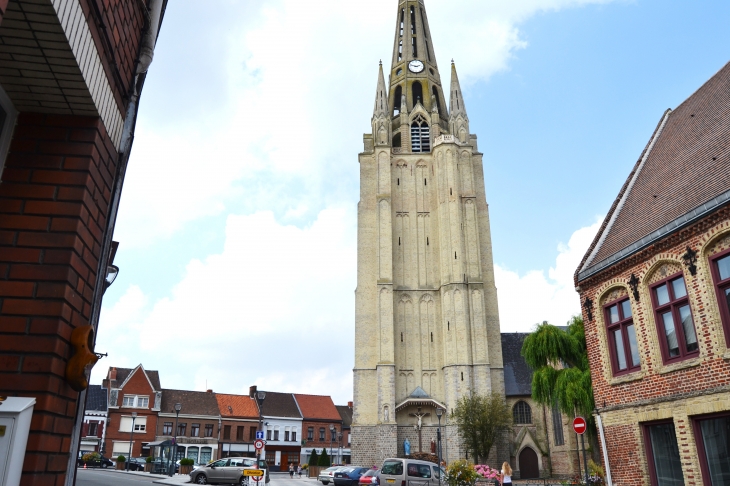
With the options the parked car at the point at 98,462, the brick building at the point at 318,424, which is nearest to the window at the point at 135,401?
the parked car at the point at 98,462

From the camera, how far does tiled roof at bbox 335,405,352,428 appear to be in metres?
75.2

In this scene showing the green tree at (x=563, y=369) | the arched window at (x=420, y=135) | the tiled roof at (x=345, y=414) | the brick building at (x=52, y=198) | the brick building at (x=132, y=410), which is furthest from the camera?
the tiled roof at (x=345, y=414)

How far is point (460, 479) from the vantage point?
63.4ft

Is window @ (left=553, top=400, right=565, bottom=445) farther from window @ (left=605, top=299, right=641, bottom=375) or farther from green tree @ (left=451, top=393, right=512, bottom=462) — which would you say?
window @ (left=605, top=299, right=641, bottom=375)

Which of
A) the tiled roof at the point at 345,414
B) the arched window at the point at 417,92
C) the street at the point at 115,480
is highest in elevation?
the arched window at the point at 417,92

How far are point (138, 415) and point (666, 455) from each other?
2256 inches

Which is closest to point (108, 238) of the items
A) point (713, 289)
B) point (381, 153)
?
point (713, 289)

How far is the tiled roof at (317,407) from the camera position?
71375 millimetres

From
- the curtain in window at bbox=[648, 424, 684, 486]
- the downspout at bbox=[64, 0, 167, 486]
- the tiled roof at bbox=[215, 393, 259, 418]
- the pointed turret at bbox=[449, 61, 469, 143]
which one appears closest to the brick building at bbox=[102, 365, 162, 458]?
the tiled roof at bbox=[215, 393, 259, 418]

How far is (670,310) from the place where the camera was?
12969 millimetres

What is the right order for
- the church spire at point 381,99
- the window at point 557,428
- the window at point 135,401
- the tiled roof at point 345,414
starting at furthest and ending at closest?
the tiled roof at point 345,414 → the church spire at point 381,99 → the window at point 135,401 → the window at point 557,428

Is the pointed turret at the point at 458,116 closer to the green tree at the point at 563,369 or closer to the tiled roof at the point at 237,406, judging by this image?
the green tree at the point at 563,369

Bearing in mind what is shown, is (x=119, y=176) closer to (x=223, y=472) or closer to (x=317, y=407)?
(x=223, y=472)

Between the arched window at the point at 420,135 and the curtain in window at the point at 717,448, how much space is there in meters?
48.8
